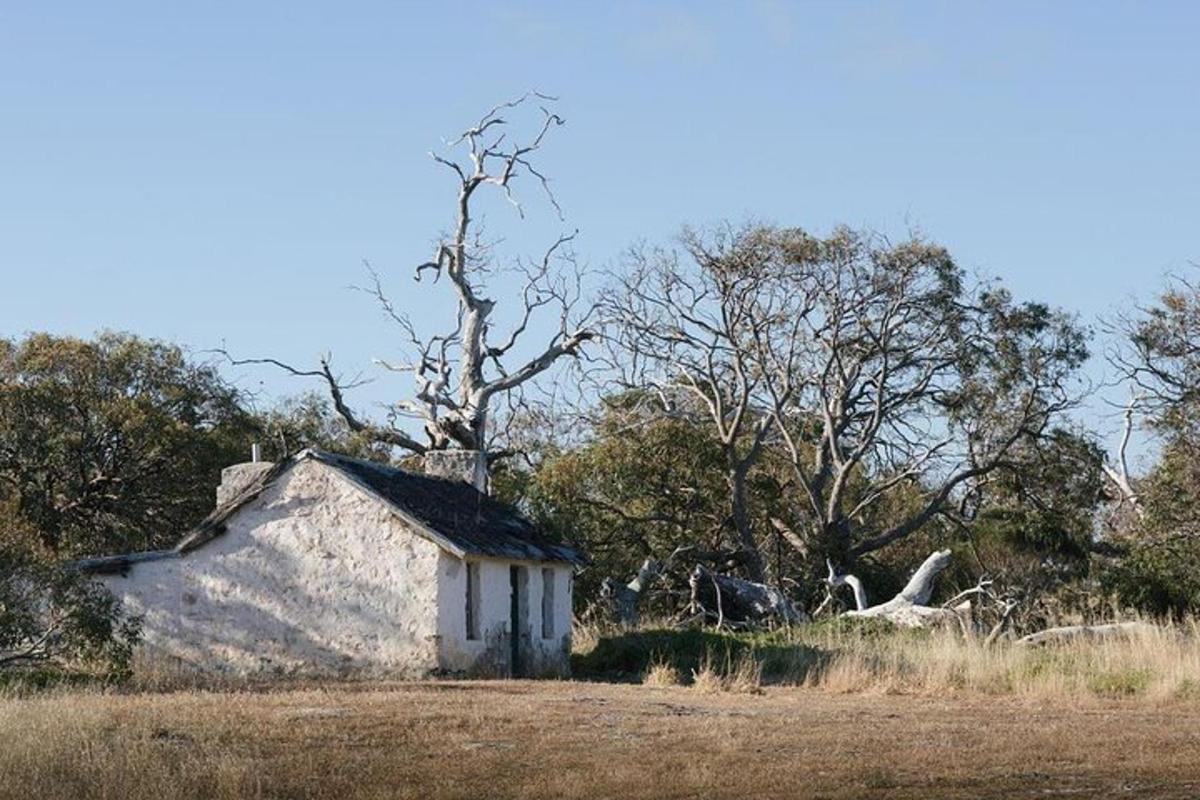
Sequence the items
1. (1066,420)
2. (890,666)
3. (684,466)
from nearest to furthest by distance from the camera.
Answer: (890,666), (684,466), (1066,420)

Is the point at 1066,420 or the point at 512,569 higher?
the point at 1066,420

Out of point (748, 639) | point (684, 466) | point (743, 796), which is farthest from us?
point (684, 466)

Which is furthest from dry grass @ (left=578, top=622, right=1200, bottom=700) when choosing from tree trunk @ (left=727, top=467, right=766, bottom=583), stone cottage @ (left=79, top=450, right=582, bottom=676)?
tree trunk @ (left=727, top=467, right=766, bottom=583)

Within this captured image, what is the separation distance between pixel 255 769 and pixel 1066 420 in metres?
36.8

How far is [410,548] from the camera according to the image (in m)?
29.9

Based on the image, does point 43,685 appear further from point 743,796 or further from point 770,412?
point 770,412

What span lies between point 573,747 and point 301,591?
12805 mm

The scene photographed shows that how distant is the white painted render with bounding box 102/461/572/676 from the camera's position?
29781 mm

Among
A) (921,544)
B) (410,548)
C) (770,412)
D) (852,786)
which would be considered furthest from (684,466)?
(852,786)

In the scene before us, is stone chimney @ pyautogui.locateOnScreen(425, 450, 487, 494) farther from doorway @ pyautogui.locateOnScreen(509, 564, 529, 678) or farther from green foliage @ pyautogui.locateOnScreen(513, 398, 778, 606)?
green foliage @ pyautogui.locateOnScreen(513, 398, 778, 606)

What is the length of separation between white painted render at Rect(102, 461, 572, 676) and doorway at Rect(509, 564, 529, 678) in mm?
326

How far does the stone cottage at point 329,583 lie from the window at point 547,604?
116 centimetres

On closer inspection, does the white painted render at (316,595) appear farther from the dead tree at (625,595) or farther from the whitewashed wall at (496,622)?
the dead tree at (625,595)

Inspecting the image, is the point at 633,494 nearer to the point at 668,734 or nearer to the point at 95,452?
the point at 95,452
